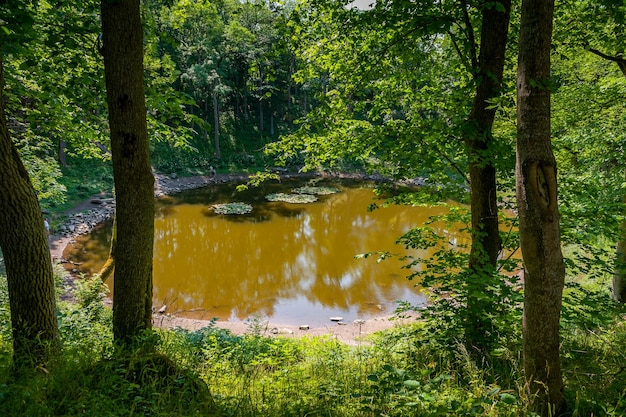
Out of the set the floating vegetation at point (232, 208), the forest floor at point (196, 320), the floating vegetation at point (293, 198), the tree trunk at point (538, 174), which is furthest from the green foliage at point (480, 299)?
the floating vegetation at point (293, 198)

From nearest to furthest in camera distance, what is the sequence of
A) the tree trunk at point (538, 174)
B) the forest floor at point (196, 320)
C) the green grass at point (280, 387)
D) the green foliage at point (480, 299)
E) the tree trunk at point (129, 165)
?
the tree trunk at point (538, 174), the green grass at point (280, 387), the tree trunk at point (129, 165), the green foliage at point (480, 299), the forest floor at point (196, 320)

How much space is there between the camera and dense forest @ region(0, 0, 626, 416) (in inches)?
84.6

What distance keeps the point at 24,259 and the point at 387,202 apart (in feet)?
12.1

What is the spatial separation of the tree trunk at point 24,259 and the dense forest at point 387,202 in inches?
0.5

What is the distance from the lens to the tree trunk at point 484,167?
3.60m

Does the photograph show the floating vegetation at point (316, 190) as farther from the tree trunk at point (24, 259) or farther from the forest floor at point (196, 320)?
the tree trunk at point (24, 259)

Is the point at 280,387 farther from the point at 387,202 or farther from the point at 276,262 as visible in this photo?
the point at 276,262

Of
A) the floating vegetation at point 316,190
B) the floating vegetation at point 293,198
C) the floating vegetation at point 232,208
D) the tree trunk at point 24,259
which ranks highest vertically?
the tree trunk at point 24,259

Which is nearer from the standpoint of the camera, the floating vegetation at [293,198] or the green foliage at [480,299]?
the green foliage at [480,299]

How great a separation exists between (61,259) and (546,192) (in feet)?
44.6

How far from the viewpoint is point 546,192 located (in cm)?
200

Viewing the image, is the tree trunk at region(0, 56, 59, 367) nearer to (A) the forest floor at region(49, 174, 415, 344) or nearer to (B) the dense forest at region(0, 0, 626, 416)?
(B) the dense forest at region(0, 0, 626, 416)

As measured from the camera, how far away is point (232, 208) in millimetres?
19094

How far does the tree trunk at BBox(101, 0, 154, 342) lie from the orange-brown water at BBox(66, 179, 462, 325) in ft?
20.8
